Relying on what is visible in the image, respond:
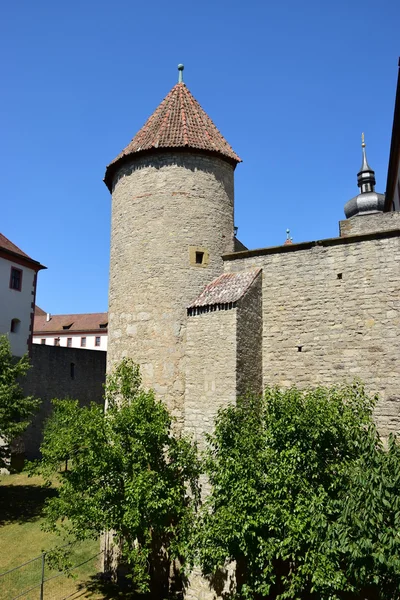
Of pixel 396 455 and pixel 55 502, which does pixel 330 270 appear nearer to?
pixel 396 455

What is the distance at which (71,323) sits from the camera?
55250mm

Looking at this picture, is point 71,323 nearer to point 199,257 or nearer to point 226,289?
point 199,257

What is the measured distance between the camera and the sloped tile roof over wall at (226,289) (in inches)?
445

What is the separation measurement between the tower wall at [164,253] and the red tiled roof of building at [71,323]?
4051cm

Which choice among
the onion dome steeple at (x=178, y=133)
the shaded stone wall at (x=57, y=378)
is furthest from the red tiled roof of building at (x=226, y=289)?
the shaded stone wall at (x=57, y=378)

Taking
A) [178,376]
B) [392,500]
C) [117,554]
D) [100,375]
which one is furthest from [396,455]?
[100,375]

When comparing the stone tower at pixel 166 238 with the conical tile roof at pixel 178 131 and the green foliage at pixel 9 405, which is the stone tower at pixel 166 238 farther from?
the green foliage at pixel 9 405

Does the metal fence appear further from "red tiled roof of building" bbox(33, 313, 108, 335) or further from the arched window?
"red tiled roof of building" bbox(33, 313, 108, 335)

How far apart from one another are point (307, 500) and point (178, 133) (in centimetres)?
972

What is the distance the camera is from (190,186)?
12844 mm

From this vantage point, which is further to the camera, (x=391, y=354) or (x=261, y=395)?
(x=261, y=395)

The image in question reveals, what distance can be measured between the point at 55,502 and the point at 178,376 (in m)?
3.86

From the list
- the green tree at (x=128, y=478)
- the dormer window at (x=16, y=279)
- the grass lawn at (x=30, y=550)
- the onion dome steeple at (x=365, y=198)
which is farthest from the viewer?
the onion dome steeple at (x=365, y=198)

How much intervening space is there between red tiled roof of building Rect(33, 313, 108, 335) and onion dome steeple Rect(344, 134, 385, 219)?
1280 inches
